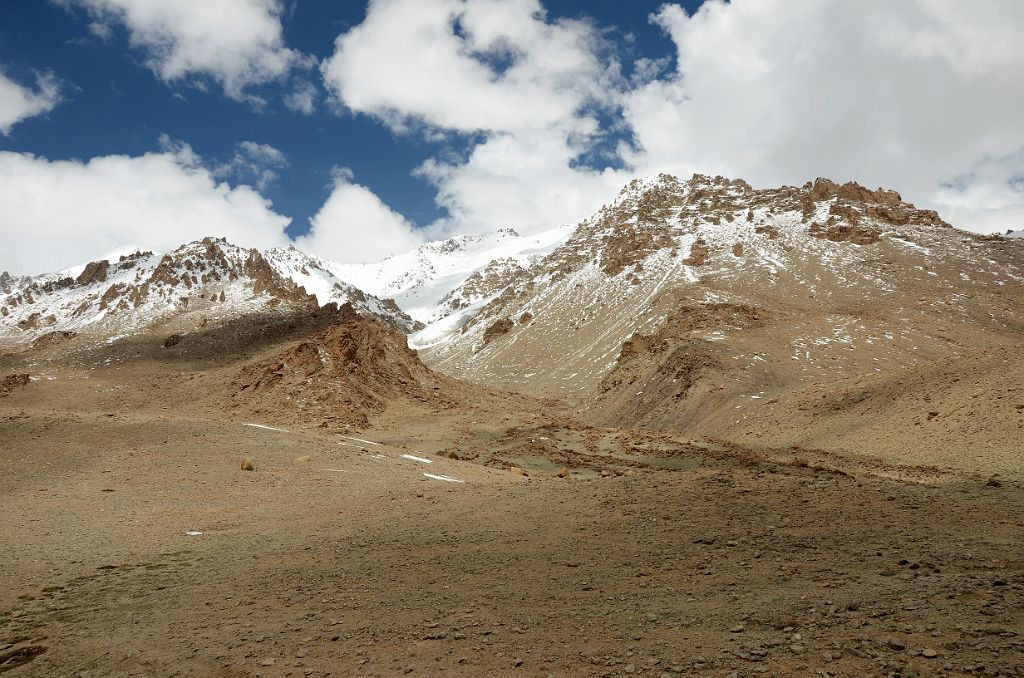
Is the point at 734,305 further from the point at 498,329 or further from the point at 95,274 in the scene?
the point at 95,274

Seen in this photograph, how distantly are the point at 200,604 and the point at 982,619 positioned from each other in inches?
388

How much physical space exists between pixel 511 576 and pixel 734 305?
2361 inches

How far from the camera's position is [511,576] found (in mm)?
8922

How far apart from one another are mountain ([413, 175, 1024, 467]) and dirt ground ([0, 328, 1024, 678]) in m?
17.0

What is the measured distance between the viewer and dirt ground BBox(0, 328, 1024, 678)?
6.20 metres

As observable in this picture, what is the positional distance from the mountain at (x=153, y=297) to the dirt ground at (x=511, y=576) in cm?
5242

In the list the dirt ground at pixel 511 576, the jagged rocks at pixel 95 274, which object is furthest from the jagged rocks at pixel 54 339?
the dirt ground at pixel 511 576

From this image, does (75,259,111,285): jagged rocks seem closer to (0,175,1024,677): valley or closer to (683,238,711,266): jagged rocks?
(0,175,1024,677): valley

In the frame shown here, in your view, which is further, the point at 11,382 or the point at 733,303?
the point at 733,303

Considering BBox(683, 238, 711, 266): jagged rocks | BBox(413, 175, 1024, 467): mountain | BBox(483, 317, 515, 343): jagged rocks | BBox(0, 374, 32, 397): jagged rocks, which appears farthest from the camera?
BBox(483, 317, 515, 343): jagged rocks

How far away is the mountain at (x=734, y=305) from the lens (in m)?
44.1

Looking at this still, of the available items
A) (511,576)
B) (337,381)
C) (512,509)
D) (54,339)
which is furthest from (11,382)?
(511,576)

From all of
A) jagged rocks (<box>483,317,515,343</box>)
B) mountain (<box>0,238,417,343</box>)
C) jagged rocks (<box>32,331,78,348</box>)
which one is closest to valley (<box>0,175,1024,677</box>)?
jagged rocks (<box>32,331,78,348</box>)

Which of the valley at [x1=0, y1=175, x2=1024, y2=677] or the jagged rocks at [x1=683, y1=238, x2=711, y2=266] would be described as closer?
the valley at [x1=0, y1=175, x2=1024, y2=677]
